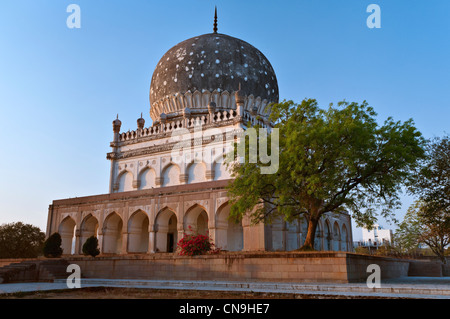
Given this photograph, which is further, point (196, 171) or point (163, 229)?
point (196, 171)

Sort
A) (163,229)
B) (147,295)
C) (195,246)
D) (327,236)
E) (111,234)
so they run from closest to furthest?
(147,295) < (195,246) < (163,229) < (111,234) < (327,236)

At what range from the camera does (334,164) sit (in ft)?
39.0

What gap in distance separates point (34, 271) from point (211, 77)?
1478 centimetres

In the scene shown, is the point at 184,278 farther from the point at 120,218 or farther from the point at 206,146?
the point at 206,146

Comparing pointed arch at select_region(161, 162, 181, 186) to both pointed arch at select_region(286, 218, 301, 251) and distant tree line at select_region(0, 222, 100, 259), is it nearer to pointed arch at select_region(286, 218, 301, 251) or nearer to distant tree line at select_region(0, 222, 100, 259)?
pointed arch at select_region(286, 218, 301, 251)

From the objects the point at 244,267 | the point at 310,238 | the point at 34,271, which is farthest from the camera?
the point at 34,271

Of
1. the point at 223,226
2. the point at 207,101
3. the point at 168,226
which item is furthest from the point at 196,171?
the point at 223,226

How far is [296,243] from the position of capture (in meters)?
16.6

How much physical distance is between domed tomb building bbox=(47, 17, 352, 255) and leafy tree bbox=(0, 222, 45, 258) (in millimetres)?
4849

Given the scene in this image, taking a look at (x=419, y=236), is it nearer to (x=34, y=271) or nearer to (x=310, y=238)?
(x=310, y=238)

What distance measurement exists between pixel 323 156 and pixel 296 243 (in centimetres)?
615
